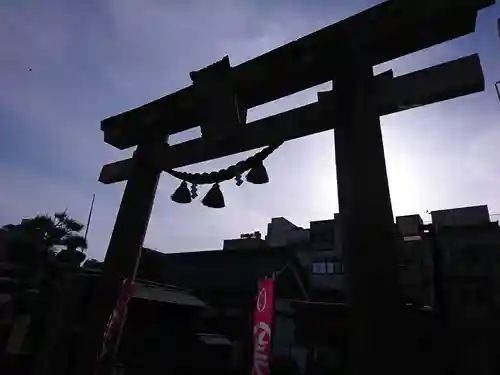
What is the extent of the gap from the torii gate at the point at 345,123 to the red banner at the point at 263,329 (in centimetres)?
257

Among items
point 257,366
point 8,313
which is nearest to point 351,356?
point 257,366

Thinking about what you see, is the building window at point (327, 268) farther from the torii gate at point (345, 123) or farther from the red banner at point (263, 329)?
the torii gate at point (345, 123)

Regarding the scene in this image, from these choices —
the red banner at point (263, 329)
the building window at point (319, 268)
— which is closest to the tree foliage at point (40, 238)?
the red banner at point (263, 329)

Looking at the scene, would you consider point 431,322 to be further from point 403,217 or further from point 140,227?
point 403,217

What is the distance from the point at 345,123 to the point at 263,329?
14.7 feet

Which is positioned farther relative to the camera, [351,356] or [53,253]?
[53,253]

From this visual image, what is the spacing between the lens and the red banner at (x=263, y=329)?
225 inches

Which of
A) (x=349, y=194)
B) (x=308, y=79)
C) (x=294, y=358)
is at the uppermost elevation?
(x=308, y=79)

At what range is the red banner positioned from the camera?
18.8ft

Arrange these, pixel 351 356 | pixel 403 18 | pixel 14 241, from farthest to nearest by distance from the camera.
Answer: pixel 14 241 → pixel 403 18 → pixel 351 356

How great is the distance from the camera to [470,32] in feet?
10.6

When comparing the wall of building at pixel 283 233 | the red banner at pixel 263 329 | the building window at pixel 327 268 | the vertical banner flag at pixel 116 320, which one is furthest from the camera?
the wall of building at pixel 283 233

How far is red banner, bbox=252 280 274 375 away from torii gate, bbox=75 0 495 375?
2565 mm

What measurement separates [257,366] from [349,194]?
12.7 feet
